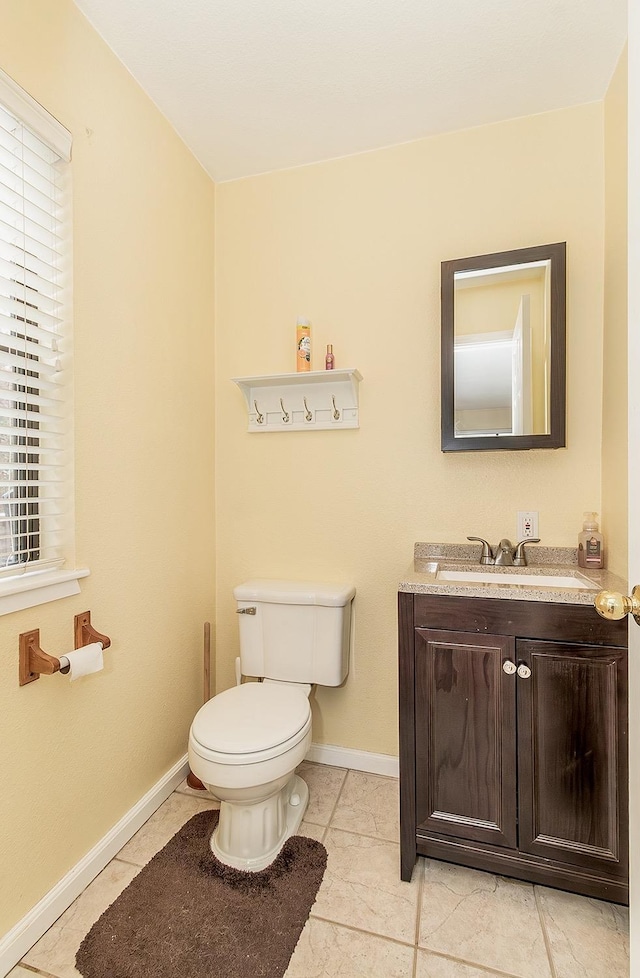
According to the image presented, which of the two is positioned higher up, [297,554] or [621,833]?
[297,554]

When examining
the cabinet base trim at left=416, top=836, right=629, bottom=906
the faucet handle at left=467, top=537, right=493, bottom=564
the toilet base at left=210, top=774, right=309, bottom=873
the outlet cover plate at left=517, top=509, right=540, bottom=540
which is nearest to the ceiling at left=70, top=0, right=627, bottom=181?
the outlet cover plate at left=517, top=509, right=540, bottom=540

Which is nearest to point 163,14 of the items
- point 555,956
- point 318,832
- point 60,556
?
point 60,556

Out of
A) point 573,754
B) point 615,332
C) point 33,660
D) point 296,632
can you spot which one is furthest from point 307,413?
point 573,754

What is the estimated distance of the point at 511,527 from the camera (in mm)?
1831

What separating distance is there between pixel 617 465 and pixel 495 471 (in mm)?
412

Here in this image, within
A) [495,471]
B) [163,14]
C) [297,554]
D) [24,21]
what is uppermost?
[163,14]

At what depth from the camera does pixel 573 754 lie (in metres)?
1.32

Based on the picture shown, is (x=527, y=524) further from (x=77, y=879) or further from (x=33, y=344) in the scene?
(x=77, y=879)

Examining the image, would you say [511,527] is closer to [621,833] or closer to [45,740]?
[621,833]

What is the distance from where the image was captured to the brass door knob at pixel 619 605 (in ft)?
2.33

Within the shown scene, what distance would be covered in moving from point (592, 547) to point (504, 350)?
0.77m

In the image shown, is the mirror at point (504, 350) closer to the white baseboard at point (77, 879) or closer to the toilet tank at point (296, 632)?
the toilet tank at point (296, 632)

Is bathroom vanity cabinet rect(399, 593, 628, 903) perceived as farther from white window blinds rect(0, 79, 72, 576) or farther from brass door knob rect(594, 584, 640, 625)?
white window blinds rect(0, 79, 72, 576)

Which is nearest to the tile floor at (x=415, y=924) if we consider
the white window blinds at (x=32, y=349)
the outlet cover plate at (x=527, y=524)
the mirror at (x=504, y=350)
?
the white window blinds at (x=32, y=349)
